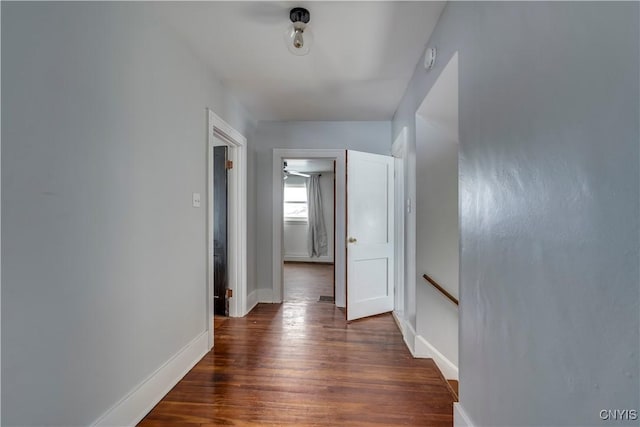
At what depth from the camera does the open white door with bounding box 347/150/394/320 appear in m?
3.36

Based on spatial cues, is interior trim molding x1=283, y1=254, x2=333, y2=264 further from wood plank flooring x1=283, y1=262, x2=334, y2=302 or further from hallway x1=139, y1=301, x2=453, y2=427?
hallway x1=139, y1=301, x2=453, y2=427

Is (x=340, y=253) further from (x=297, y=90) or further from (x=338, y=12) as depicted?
(x=338, y=12)

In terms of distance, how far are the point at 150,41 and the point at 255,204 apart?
7.93ft

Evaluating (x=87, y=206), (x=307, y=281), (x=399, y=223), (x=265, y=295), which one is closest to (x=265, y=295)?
(x=265, y=295)

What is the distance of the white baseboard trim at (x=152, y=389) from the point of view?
152 centimetres

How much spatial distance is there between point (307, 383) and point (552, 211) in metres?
1.88

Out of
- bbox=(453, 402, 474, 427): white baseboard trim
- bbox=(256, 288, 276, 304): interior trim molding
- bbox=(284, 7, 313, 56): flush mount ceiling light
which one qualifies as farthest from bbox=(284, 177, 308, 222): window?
bbox=(453, 402, 474, 427): white baseboard trim

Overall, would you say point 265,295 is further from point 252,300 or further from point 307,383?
point 307,383

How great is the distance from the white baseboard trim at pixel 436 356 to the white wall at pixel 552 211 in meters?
0.99

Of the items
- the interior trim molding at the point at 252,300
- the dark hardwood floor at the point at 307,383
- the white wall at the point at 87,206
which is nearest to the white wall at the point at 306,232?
the interior trim molding at the point at 252,300

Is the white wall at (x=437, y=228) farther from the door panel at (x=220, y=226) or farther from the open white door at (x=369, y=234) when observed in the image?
the door panel at (x=220, y=226)

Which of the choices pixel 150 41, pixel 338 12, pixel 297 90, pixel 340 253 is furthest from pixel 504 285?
pixel 340 253

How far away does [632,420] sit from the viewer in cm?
62

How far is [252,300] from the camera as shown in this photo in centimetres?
381
